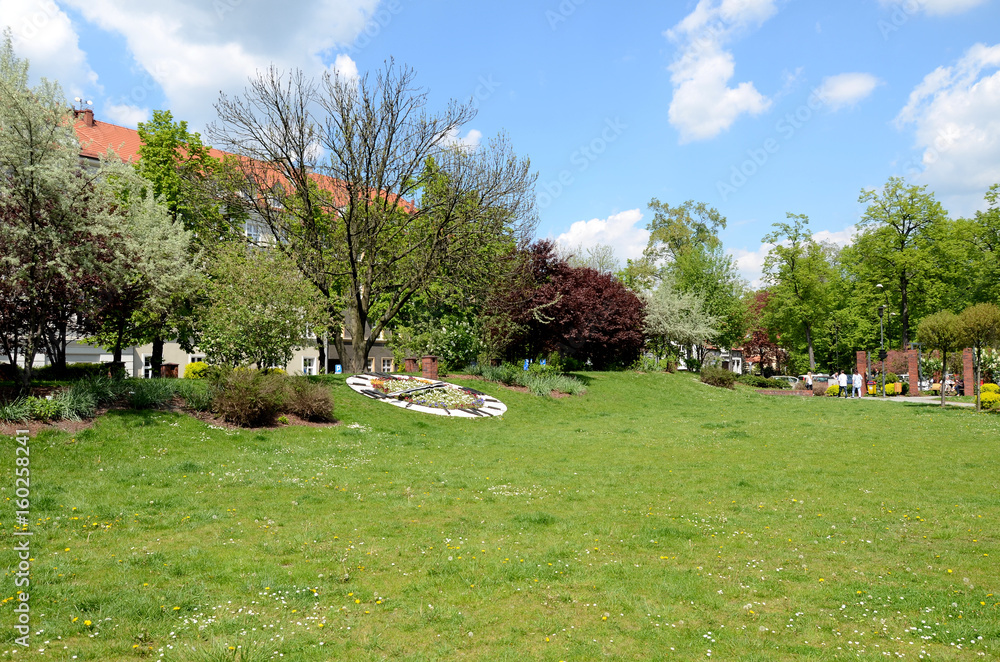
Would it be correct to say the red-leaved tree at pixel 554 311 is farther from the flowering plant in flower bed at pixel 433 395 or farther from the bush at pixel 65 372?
the bush at pixel 65 372

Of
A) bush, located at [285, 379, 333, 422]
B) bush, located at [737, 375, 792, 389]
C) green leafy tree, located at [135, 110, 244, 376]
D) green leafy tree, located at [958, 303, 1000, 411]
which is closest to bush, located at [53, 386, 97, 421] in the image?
bush, located at [285, 379, 333, 422]

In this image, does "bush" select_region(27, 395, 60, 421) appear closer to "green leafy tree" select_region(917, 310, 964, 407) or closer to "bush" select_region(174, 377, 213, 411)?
"bush" select_region(174, 377, 213, 411)

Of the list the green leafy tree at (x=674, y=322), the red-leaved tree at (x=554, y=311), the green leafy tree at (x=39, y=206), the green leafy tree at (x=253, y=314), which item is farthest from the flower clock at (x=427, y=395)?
the green leafy tree at (x=674, y=322)

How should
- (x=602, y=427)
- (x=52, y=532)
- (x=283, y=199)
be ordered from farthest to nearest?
(x=283, y=199) → (x=602, y=427) → (x=52, y=532)

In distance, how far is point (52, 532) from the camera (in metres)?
6.95

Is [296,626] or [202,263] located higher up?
[202,263]

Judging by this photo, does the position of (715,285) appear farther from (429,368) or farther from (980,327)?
(429,368)

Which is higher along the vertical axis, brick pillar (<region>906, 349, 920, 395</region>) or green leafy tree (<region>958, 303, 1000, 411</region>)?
green leafy tree (<region>958, 303, 1000, 411</region>)

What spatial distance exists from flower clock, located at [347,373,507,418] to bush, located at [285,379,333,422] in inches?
138

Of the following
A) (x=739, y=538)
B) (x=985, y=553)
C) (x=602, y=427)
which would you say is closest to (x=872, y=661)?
(x=739, y=538)

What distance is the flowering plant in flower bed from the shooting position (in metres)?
21.6

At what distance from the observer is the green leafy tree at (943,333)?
24469 mm

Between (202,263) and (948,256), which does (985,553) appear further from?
(948,256)

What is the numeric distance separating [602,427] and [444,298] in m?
12.0
